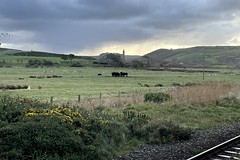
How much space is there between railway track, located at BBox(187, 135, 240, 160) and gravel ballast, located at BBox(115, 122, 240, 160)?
70cm

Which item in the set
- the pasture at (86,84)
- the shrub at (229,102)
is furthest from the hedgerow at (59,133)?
the pasture at (86,84)

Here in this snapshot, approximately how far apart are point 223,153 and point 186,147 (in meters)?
1.66

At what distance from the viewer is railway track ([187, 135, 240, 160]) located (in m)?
12.1

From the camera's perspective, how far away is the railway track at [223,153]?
39.8ft

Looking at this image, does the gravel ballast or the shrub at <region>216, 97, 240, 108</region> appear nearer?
the gravel ballast

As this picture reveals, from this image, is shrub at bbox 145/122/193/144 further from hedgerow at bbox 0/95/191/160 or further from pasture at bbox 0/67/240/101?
pasture at bbox 0/67/240/101

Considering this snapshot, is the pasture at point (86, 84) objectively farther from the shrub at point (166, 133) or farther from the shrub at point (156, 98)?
the shrub at point (166, 133)

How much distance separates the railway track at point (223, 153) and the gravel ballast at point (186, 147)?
0.70 metres

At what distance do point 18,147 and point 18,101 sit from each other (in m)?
4.68

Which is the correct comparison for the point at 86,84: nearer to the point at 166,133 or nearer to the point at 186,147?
the point at 166,133

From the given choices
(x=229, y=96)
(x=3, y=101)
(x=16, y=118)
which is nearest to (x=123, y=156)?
(x=16, y=118)

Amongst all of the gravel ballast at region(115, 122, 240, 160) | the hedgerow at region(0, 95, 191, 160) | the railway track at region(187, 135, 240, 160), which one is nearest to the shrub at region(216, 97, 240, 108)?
the gravel ballast at region(115, 122, 240, 160)

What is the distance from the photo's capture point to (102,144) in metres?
13.4

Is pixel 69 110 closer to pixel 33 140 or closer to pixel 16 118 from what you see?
pixel 16 118
